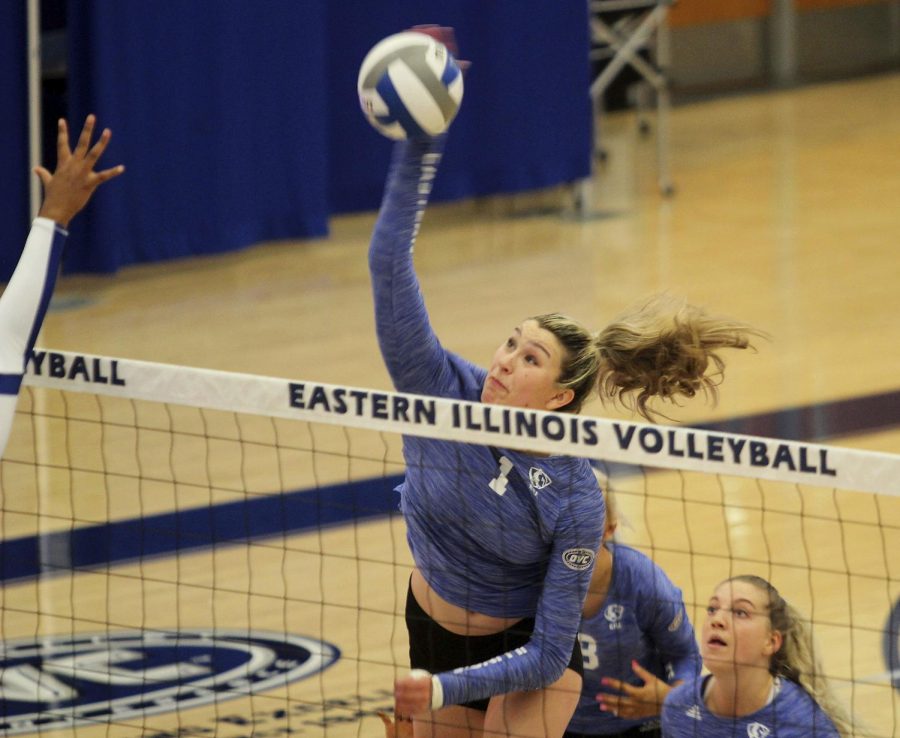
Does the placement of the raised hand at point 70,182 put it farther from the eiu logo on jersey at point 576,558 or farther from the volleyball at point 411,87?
the eiu logo on jersey at point 576,558

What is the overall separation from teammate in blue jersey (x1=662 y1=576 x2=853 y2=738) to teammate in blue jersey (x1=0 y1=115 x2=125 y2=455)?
186 cm

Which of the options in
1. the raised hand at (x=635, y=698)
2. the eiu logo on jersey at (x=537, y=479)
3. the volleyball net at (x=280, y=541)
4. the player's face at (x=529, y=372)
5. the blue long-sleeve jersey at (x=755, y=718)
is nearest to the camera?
the eiu logo on jersey at (x=537, y=479)

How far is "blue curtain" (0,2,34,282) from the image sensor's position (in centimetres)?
1072

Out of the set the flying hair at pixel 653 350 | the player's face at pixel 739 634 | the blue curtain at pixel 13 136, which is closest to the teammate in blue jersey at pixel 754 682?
the player's face at pixel 739 634

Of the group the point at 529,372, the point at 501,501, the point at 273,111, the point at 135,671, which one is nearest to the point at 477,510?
the point at 501,501

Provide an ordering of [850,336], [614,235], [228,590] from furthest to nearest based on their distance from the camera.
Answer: [614,235] → [850,336] → [228,590]

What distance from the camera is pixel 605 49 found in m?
16.0

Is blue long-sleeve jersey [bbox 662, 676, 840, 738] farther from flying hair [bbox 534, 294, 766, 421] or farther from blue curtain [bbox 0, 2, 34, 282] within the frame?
blue curtain [bbox 0, 2, 34, 282]

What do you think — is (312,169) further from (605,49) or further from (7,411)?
(7,411)

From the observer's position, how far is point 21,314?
386 cm

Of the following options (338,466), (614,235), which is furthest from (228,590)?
(614,235)

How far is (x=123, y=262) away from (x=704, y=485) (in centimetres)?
524

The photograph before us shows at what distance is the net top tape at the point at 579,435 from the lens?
3951 mm

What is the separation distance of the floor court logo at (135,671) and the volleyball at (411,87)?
2.34 metres
